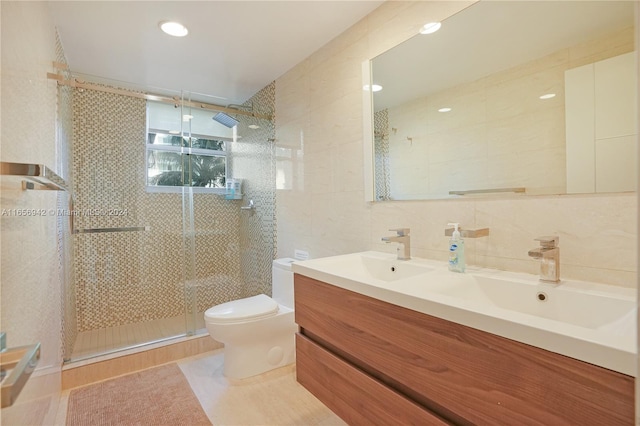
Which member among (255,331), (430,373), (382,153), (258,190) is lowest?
(255,331)

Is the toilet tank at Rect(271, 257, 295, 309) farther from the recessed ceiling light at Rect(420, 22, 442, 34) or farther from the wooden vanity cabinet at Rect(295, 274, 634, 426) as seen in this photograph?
the recessed ceiling light at Rect(420, 22, 442, 34)

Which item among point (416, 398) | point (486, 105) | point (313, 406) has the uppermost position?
point (486, 105)

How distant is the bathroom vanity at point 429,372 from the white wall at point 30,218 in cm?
93

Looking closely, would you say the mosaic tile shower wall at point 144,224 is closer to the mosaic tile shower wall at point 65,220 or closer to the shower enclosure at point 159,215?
the shower enclosure at point 159,215

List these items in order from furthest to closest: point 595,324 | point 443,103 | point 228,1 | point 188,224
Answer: point 188,224
point 228,1
point 443,103
point 595,324

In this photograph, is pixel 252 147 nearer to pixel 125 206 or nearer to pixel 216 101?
pixel 216 101

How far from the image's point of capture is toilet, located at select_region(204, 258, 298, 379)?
1.95 metres

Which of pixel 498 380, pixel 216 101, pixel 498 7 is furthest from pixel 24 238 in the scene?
pixel 216 101

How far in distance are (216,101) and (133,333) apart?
84.3 inches

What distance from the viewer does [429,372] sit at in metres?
0.83

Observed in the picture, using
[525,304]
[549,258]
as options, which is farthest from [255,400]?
[549,258]

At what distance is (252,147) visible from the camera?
2.98m

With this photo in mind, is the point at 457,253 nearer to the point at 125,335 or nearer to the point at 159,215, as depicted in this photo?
the point at 159,215

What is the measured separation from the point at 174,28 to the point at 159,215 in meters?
1.47
